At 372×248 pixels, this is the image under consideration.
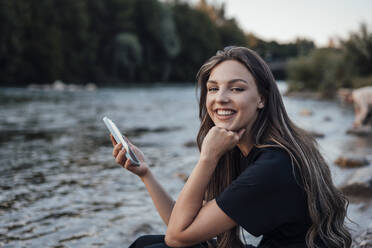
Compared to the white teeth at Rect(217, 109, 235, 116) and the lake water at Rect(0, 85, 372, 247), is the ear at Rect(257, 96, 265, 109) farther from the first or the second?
the lake water at Rect(0, 85, 372, 247)

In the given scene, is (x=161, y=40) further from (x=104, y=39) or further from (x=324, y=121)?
(x=324, y=121)

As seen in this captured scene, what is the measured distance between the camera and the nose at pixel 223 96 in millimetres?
1759

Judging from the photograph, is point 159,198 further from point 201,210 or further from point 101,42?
point 101,42

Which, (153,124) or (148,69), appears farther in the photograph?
(148,69)

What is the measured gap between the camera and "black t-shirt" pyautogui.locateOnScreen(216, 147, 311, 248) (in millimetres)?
1524

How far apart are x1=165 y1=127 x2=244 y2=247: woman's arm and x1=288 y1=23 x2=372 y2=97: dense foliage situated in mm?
17728

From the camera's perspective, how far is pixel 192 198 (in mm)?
1629

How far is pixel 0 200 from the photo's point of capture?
4.21m

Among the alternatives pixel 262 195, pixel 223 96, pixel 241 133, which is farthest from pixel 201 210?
pixel 223 96

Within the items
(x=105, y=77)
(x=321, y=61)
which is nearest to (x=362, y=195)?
(x=321, y=61)

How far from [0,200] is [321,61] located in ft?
73.9

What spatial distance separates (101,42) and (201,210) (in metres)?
47.3

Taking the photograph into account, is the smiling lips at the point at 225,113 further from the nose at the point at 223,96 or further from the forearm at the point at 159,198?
the forearm at the point at 159,198

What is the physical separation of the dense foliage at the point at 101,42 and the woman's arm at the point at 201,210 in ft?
68.0
